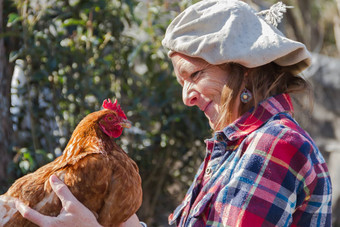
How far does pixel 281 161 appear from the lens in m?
1.56

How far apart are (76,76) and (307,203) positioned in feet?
9.18

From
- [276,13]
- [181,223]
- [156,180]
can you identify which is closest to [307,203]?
[181,223]

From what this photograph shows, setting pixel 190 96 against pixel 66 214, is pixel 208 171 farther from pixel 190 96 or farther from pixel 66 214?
pixel 66 214

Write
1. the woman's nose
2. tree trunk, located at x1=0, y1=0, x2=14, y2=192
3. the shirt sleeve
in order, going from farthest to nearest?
tree trunk, located at x1=0, y1=0, x2=14, y2=192
the woman's nose
the shirt sleeve

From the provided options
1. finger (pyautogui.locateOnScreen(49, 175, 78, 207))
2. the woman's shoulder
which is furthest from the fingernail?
the woman's shoulder

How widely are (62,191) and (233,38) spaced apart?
948 mm

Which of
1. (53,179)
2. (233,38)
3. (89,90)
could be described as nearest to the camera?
(233,38)

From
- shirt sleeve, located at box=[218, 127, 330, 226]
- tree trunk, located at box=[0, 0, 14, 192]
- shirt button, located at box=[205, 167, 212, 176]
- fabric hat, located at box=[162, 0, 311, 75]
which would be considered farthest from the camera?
tree trunk, located at box=[0, 0, 14, 192]

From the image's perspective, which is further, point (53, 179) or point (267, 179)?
point (53, 179)

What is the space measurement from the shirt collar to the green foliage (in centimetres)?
206

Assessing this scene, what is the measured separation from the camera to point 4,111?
3738 millimetres

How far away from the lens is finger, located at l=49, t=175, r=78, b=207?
194cm

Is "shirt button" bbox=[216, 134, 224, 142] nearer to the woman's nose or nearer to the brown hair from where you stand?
the brown hair

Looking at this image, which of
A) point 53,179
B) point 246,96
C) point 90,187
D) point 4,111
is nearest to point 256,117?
point 246,96
